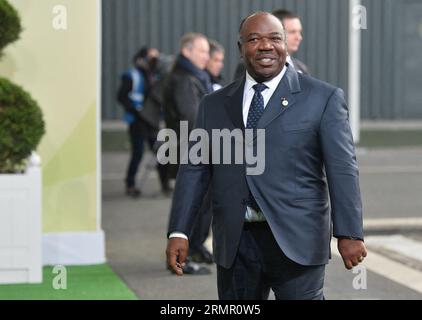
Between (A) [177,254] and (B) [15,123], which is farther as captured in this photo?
(B) [15,123]

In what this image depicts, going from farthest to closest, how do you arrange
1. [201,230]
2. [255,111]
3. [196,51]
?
[196,51] → [201,230] → [255,111]

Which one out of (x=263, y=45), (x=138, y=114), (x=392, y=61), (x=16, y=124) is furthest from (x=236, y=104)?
(x=392, y=61)

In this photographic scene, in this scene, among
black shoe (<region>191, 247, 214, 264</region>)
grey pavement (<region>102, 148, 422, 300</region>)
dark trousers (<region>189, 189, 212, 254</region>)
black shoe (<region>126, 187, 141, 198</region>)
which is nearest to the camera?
grey pavement (<region>102, 148, 422, 300</region>)

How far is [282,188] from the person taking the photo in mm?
5262

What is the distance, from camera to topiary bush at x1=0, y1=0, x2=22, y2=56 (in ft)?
30.7

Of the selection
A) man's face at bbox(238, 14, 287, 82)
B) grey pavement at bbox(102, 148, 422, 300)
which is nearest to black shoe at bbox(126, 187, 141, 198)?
grey pavement at bbox(102, 148, 422, 300)

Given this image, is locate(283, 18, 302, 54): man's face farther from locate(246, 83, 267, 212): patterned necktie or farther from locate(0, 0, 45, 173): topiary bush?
locate(246, 83, 267, 212): patterned necktie

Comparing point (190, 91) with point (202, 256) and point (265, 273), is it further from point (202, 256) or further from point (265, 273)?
point (265, 273)

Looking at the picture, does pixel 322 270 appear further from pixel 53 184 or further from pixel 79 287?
pixel 53 184

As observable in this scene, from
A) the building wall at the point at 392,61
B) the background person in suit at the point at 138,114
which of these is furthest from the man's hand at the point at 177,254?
the building wall at the point at 392,61

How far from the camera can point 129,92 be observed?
15766 mm

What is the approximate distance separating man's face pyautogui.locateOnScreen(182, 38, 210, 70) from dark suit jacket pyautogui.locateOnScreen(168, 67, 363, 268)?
4.83 m

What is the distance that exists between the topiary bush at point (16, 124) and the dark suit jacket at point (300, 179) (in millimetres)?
4065

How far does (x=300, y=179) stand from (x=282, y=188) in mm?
97
